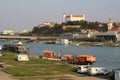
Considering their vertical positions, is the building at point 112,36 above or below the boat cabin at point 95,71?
above

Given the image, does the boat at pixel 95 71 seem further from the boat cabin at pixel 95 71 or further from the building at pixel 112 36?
the building at pixel 112 36

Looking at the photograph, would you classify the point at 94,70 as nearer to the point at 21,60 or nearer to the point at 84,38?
the point at 21,60

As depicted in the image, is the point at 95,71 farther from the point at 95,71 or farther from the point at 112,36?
the point at 112,36

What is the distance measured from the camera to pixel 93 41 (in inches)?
7451

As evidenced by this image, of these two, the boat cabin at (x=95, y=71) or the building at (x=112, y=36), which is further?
the building at (x=112, y=36)

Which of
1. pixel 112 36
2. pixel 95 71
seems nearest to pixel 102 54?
pixel 95 71

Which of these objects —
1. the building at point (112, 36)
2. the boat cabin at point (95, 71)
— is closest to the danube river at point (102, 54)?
the boat cabin at point (95, 71)

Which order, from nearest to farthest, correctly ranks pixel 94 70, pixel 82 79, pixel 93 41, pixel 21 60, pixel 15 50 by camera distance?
pixel 82 79 → pixel 94 70 → pixel 21 60 → pixel 15 50 → pixel 93 41

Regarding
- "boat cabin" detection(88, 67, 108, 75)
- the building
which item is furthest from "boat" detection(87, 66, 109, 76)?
the building

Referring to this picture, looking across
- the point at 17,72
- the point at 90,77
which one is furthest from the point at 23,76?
the point at 90,77

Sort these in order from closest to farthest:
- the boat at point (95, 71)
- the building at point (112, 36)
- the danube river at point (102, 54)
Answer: the boat at point (95, 71) < the danube river at point (102, 54) < the building at point (112, 36)

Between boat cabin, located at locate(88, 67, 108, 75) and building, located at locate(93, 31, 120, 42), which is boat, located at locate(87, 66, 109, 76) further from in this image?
building, located at locate(93, 31, 120, 42)

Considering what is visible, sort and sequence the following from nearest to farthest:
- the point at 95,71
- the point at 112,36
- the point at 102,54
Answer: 1. the point at 95,71
2. the point at 102,54
3. the point at 112,36

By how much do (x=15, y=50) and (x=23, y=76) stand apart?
46.1 meters
